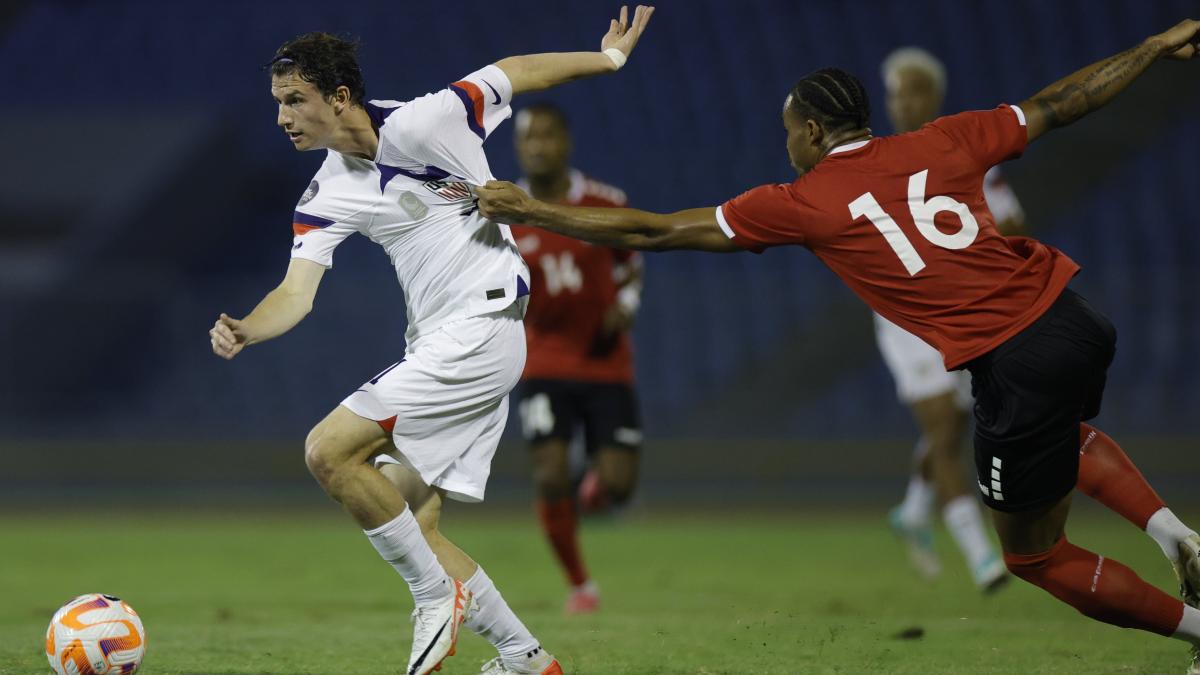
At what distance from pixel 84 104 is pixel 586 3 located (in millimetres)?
6919

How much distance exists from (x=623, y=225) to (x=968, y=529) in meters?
4.34

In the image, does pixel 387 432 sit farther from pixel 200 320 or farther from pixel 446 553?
pixel 200 320

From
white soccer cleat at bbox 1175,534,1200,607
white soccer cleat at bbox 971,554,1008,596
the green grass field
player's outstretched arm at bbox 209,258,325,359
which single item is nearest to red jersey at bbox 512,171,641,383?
the green grass field

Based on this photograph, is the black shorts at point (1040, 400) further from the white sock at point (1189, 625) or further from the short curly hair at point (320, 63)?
the short curly hair at point (320, 63)

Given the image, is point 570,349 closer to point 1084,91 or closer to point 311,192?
point 311,192

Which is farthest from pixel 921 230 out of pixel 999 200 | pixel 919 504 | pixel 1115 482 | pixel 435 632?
pixel 919 504

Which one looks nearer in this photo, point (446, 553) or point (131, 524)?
point (446, 553)

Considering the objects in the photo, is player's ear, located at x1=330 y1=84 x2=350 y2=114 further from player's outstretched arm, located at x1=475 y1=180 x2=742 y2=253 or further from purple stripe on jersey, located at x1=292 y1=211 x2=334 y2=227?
player's outstretched arm, located at x1=475 y1=180 x2=742 y2=253

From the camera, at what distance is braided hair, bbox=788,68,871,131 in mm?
5293

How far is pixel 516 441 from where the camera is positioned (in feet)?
52.6

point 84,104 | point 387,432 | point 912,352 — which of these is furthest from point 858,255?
point 84,104

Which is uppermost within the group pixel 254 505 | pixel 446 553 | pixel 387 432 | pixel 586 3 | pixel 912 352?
pixel 586 3

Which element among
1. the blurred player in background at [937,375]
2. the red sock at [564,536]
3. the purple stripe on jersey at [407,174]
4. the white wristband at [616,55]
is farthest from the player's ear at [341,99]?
the blurred player in background at [937,375]

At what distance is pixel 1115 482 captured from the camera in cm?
568
